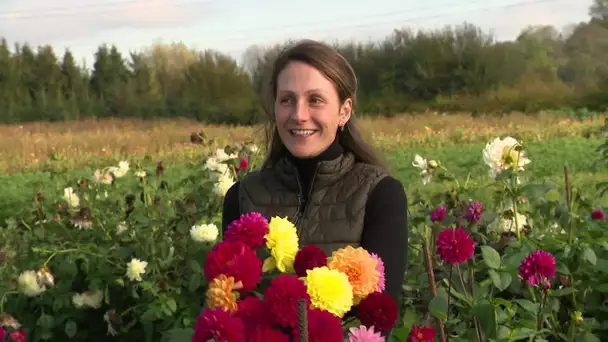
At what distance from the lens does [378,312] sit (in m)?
1.09

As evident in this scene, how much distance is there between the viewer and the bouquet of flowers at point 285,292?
0.92 meters

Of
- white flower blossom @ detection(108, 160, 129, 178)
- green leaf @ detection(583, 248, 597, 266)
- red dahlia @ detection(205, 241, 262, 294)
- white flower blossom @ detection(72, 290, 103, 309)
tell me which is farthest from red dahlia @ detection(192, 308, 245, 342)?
white flower blossom @ detection(108, 160, 129, 178)

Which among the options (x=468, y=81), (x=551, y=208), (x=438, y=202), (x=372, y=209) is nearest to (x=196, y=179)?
(x=438, y=202)

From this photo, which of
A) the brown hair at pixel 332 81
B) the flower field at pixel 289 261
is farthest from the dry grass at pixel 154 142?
the brown hair at pixel 332 81

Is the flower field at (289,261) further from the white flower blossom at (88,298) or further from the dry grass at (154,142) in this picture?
the dry grass at (154,142)

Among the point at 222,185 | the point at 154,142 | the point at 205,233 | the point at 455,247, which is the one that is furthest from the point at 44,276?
the point at 154,142

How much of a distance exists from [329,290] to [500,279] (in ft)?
2.91

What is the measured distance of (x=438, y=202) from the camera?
9.66 feet

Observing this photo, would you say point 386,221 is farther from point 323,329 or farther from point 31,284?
point 31,284

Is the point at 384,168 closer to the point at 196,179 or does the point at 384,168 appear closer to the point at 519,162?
the point at 519,162

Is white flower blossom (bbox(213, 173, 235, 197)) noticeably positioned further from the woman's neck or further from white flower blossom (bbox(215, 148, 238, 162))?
the woman's neck

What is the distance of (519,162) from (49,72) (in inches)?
1456

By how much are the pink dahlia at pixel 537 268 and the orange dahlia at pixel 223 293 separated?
0.77 m

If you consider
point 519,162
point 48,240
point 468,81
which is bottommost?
point 468,81
